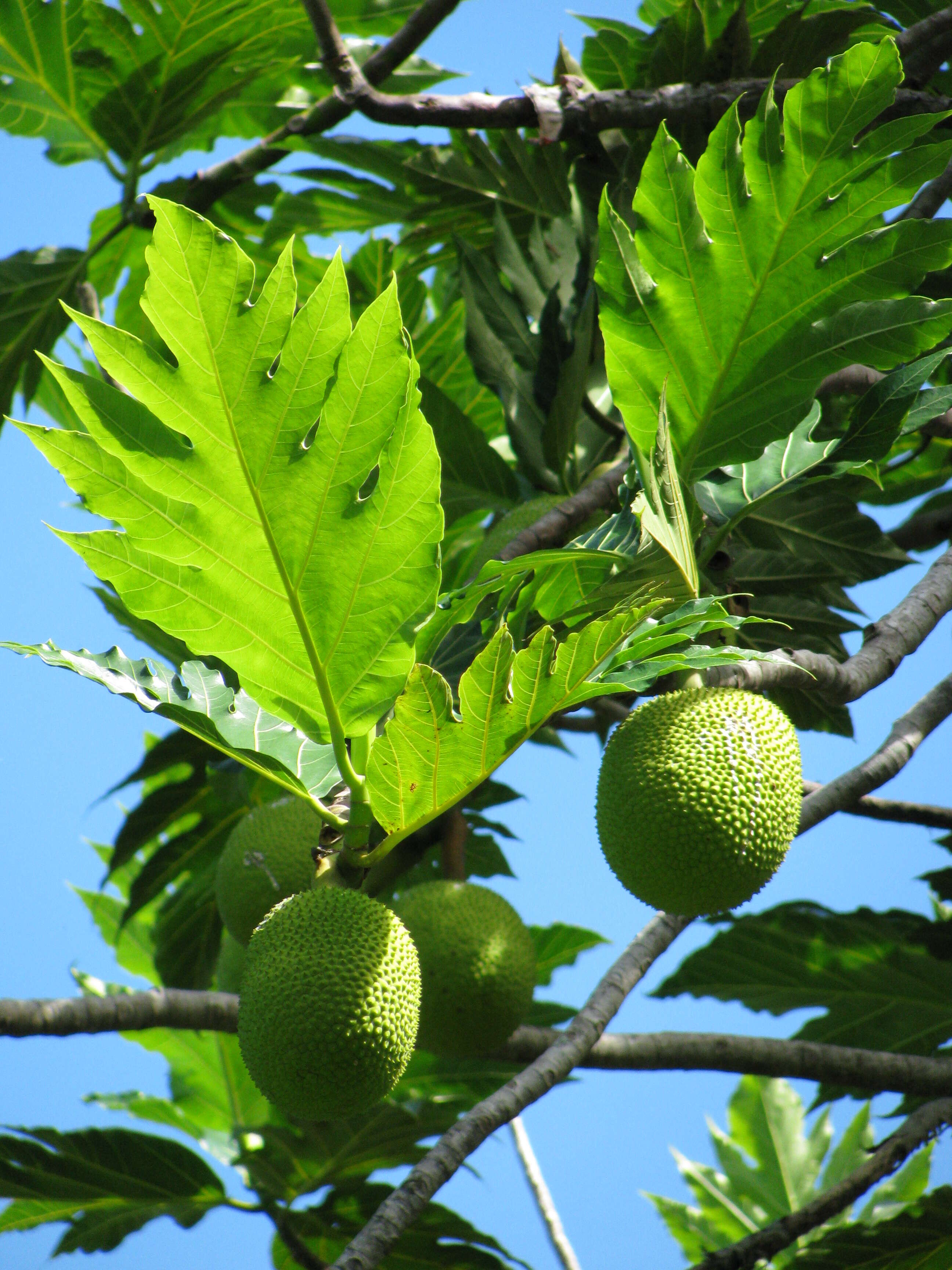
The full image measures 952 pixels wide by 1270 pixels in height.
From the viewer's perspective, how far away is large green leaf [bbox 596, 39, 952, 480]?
94cm

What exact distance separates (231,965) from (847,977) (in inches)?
35.5

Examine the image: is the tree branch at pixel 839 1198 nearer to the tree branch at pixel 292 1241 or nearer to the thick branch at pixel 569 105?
the tree branch at pixel 292 1241

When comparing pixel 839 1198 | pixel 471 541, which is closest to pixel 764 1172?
pixel 839 1198

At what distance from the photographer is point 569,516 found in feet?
4.14

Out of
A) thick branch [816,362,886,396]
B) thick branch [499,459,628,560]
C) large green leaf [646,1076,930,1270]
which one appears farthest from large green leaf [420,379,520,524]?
large green leaf [646,1076,930,1270]

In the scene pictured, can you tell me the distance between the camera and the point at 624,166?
4.74ft

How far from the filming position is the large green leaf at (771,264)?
94cm

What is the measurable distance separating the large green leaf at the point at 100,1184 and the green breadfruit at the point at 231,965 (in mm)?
223

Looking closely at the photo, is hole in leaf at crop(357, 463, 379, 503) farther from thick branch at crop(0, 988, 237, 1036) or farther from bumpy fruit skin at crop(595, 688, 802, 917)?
thick branch at crop(0, 988, 237, 1036)

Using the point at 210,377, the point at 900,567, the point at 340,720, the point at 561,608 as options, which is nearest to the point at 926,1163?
the point at 900,567

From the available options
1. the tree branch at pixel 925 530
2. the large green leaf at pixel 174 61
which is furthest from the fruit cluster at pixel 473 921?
the large green leaf at pixel 174 61

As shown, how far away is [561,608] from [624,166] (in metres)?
0.71

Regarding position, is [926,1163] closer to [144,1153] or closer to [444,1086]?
[444,1086]

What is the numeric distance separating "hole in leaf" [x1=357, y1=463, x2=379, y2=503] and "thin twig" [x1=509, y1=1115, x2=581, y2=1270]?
1086 mm
